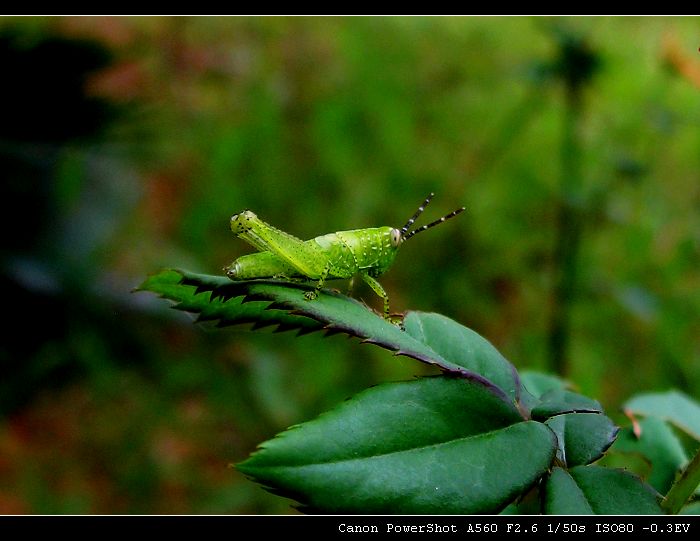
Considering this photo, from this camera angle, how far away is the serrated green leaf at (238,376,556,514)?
28.5 inches

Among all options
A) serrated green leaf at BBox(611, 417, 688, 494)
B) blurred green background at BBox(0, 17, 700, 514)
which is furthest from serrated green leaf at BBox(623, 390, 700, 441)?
blurred green background at BBox(0, 17, 700, 514)

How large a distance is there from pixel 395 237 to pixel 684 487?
760 millimetres

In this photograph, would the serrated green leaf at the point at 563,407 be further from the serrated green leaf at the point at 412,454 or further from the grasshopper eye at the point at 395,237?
the grasshopper eye at the point at 395,237

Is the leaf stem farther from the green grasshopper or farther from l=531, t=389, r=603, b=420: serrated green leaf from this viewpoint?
the green grasshopper

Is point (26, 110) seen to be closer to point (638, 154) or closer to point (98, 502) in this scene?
point (98, 502)

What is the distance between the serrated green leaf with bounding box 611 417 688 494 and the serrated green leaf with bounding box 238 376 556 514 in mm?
379

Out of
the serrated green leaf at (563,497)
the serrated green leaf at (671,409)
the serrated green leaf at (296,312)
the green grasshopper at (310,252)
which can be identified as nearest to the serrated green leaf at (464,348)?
the serrated green leaf at (296,312)

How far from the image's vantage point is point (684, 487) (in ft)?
2.51

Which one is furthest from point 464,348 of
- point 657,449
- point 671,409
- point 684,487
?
point 671,409

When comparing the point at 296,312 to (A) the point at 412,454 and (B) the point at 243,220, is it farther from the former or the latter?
(B) the point at 243,220

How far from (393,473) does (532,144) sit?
3764mm

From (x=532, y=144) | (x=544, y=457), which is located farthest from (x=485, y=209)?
(x=544, y=457)

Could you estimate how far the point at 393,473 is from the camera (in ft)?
2.44

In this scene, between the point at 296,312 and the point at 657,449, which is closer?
the point at 296,312
